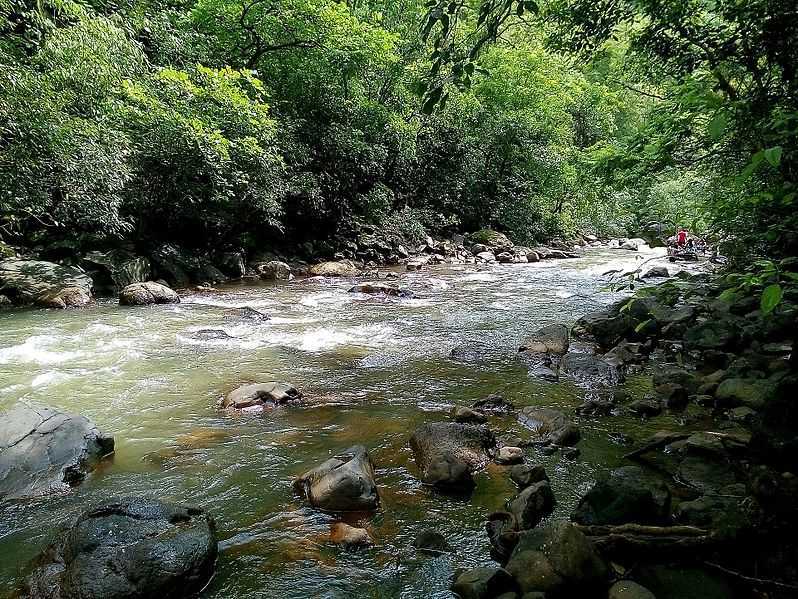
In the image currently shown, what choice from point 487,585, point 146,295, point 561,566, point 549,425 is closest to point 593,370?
point 549,425

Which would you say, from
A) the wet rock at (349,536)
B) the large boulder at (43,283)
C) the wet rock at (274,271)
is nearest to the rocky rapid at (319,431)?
the wet rock at (349,536)

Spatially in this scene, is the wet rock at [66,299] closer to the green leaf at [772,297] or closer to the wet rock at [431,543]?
the wet rock at [431,543]

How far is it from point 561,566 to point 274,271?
14500 millimetres

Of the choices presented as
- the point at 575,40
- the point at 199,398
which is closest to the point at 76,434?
the point at 199,398

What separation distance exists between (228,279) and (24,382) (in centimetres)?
923

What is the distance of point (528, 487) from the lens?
3578 millimetres

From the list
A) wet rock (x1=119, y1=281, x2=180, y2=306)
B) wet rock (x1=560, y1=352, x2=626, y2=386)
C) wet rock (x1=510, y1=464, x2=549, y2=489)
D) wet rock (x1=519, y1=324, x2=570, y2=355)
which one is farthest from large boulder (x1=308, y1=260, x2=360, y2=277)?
wet rock (x1=510, y1=464, x2=549, y2=489)

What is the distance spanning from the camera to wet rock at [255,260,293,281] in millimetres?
15868

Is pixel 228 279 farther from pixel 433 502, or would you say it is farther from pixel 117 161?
pixel 433 502

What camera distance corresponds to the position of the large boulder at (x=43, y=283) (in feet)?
35.3

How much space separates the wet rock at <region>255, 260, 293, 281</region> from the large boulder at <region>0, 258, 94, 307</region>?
507 centimetres

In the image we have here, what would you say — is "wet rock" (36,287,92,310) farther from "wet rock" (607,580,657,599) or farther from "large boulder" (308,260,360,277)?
"wet rock" (607,580,657,599)

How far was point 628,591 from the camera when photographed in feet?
8.05

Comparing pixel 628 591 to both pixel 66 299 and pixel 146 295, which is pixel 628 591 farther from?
pixel 66 299
